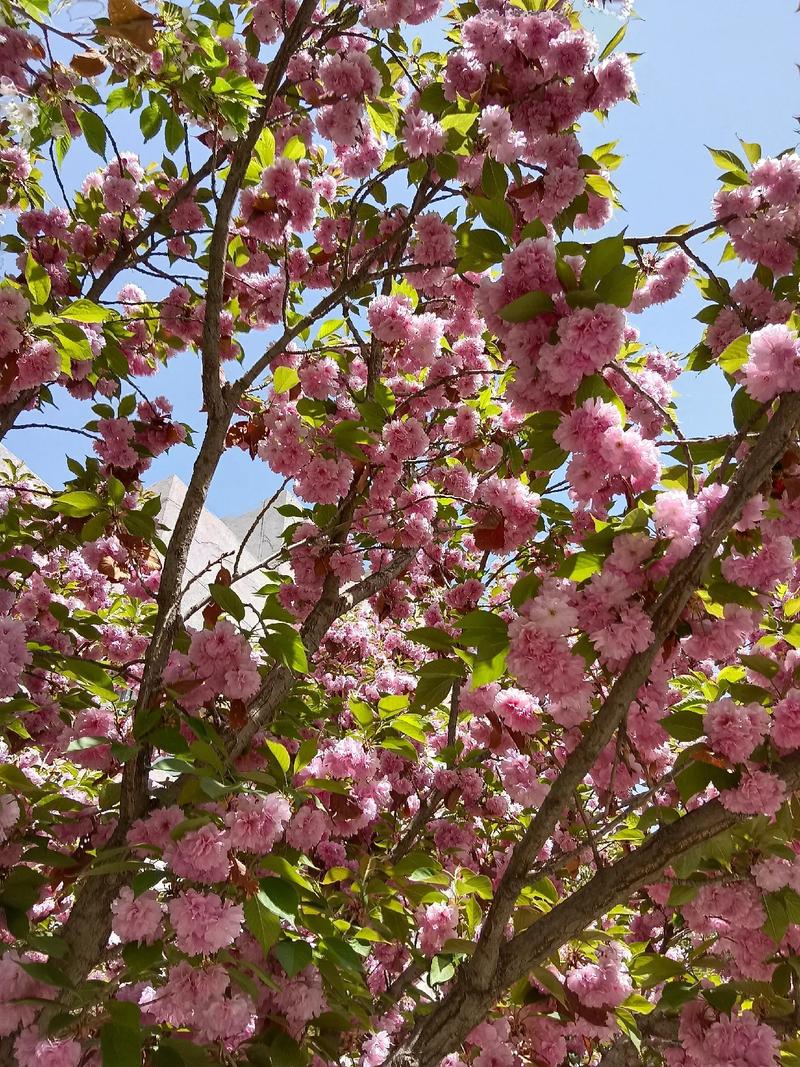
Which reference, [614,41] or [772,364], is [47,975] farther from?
[614,41]

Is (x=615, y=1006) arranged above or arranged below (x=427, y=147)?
below

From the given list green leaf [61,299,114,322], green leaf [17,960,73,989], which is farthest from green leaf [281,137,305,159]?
green leaf [17,960,73,989]

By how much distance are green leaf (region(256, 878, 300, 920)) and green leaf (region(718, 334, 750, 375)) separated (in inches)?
60.8

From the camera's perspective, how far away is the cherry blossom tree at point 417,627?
1445 millimetres

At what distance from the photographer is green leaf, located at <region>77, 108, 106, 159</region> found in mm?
2500

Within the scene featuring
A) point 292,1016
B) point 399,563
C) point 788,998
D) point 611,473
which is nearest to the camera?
point 611,473

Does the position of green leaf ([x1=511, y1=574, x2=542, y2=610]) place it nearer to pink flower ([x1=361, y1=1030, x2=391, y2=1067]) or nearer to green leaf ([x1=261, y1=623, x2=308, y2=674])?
green leaf ([x1=261, y1=623, x2=308, y2=674])

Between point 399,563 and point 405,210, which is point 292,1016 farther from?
point 405,210

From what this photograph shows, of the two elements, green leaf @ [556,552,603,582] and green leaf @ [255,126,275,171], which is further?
green leaf @ [255,126,275,171]

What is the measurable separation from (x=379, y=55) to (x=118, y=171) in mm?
1654

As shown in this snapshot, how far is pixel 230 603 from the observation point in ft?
6.48

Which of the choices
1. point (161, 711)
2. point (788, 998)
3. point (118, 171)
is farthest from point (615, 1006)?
point (118, 171)

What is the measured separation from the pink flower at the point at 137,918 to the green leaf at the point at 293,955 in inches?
12.4

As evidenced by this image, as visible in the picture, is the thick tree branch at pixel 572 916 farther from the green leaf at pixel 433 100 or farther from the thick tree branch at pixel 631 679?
the green leaf at pixel 433 100
